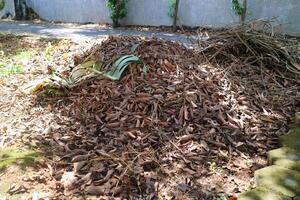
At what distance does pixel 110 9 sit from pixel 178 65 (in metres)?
9.50

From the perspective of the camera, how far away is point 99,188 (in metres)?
2.81

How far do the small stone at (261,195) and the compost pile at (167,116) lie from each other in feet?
0.91

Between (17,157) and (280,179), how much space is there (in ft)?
6.74

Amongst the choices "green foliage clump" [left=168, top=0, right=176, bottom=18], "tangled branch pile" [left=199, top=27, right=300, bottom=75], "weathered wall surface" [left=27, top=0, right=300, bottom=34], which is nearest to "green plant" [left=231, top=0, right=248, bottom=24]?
"weathered wall surface" [left=27, top=0, right=300, bottom=34]

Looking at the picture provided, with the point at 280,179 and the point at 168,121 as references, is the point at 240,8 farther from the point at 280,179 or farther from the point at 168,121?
the point at 280,179

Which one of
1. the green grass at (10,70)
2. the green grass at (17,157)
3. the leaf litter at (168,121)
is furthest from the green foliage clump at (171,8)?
the green grass at (17,157)

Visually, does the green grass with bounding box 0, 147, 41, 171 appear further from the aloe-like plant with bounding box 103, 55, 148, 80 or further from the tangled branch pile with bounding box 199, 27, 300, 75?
the tangled branch pile with bounding box 199, 27, 300, 75

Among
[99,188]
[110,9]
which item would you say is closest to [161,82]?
[99,188]

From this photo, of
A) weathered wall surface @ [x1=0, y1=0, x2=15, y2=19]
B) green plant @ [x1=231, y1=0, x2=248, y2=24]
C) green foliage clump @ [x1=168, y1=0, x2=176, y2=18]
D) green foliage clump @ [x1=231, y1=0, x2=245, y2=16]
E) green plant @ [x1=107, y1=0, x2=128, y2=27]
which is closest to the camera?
green plant @ [x1=231, y1=0, x2=248, y2=24]

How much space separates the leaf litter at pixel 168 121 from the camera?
2.96 m

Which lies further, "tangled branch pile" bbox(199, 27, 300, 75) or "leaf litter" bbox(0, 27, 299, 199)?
"tangled branch pile" bbox(199, 27, 300, 75)

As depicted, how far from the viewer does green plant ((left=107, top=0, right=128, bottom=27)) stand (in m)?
13.0

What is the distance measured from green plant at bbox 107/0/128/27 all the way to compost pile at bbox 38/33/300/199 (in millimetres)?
8414

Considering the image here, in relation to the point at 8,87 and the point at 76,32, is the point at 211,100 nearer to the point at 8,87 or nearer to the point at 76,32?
the point at 8,87
